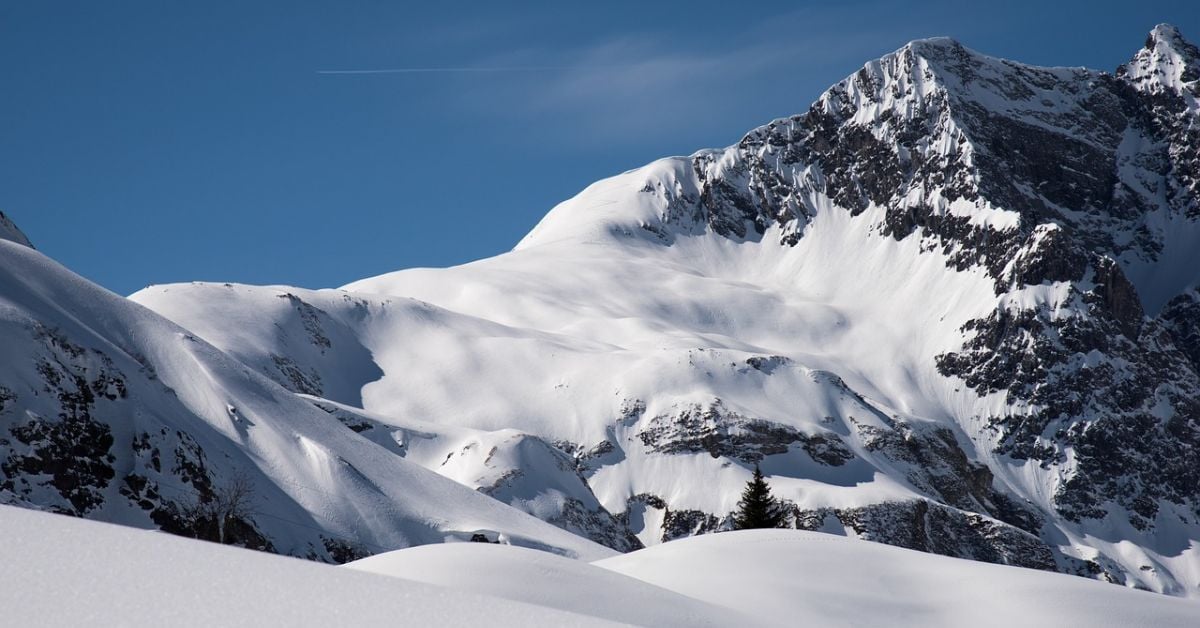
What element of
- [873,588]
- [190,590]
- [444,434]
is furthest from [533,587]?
[444,434]

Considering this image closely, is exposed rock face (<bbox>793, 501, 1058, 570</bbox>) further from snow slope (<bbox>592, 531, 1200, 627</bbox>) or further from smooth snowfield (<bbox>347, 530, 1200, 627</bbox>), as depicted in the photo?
smooth snowfield (<bbox>347, 530, 1200, 627</bbox>)

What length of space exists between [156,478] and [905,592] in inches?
1505

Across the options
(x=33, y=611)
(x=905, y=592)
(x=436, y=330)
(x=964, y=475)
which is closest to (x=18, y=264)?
(x=905, y=592)

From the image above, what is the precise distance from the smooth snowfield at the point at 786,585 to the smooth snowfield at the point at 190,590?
1167cm

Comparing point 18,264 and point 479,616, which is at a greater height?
point 18,264

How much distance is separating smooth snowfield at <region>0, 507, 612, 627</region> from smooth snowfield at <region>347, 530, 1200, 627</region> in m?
11.7

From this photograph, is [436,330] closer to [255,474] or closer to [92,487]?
[255,474]

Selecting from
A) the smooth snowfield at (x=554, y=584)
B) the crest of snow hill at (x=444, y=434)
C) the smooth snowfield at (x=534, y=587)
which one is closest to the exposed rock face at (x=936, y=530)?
the crest of snow hill at (x=444, y=434)

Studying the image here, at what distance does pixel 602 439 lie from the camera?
151m

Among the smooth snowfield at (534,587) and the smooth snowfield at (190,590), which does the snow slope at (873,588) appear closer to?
the smooth snowfield at (534,587)

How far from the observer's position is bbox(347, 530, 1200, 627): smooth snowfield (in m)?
22.3

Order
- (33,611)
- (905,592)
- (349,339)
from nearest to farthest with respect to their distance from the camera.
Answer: (33,611) → (905,592) → (349,339)

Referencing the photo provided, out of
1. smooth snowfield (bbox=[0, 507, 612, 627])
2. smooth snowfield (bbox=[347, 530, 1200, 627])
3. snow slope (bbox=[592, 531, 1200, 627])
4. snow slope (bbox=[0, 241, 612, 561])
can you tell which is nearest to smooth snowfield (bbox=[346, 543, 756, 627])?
smooth snowfield (bbox=[347, 530, 1200, 627])

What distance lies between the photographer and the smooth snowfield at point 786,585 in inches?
878
